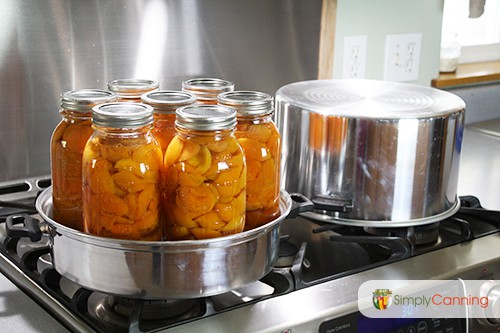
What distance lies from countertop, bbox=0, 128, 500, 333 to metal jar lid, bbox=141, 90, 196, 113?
0.99 ft

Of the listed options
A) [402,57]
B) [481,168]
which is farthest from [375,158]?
[402,57]

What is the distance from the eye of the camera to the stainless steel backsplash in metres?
1.28

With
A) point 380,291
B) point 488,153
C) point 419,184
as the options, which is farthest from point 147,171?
point 488,153

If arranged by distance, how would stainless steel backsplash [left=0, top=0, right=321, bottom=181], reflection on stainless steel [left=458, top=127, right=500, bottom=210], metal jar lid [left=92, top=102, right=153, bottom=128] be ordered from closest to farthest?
metal jar lid [left=92, top=102, right=153, bottom=128] < stainless steel backsplash [left=0, top=0, right=321, bottom=181] < reflection on stainless steel [left=458, top=127, right=500, bottom=210]

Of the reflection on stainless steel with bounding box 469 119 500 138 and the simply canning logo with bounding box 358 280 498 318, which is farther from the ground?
the reflection on stainless steel with bounding box 469 119 500 138

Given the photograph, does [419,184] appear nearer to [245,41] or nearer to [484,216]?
[484,216]

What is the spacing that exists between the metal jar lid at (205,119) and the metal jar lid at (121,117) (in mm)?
38

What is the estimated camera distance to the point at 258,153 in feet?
3.09

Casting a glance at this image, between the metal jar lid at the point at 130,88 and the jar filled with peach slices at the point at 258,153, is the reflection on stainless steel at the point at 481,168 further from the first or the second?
the metal jar lid at the point at 130,88

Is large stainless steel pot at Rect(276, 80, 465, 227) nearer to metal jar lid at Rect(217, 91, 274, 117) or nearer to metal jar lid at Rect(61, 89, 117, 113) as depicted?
metal jar lid at Rect(217, 91, 274, 117)

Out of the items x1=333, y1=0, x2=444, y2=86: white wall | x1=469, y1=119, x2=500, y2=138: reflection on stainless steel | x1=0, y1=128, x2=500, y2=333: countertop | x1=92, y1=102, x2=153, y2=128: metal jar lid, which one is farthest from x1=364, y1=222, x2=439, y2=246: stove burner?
x1=469, y1=119, x2=500, y2=138: reflection on stainless steel

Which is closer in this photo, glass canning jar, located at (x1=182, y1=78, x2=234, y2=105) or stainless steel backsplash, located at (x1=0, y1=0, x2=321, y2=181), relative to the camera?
glass canning jar, located at (x1=182, y1=78, x2=234, y2=105)

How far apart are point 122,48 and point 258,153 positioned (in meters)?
0.56

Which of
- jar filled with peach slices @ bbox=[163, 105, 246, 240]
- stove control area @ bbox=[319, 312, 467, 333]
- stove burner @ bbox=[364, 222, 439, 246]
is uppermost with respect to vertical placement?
jar filled with peach slices @ bbox=[163, 105, 246, 240]
